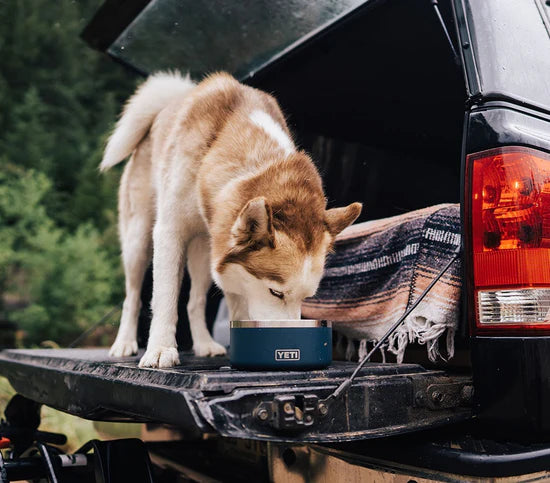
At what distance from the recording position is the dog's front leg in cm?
249

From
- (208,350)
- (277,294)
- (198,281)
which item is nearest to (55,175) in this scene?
(198,281)

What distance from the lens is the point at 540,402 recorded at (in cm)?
153

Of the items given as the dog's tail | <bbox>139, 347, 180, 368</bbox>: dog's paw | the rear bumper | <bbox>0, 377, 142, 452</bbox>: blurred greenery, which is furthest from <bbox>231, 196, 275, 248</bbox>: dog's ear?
<bbox>0, 377, 142, 452</bbox>: blurred greenery

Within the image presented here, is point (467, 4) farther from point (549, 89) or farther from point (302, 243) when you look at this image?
point (302, 243)

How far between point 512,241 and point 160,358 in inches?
48.6

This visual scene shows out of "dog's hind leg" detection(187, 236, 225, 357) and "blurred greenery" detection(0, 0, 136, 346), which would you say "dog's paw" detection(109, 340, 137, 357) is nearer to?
"dog's hind leg" detection(187, 236, 225, 357)

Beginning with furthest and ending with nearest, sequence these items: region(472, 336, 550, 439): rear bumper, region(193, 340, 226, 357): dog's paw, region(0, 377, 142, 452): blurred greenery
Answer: region(0, 377, 142, 452): blurred greenery, region(193, 340, 226, 357): dog's paw, region(472, 336, 550, 439): rear bumper

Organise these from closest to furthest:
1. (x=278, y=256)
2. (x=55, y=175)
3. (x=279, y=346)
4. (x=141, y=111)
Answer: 1. (x=279, y=346)
2. (x=278, y=256)
3. (x=141, y=111)
4. (x=55, y=175)

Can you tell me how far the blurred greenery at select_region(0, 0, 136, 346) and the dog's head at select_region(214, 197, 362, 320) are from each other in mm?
8421

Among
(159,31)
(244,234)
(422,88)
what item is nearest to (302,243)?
(244,234)

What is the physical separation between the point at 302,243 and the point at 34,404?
5.87 feet

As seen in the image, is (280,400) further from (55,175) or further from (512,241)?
(55,175)

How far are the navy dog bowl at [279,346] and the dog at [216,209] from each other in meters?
0.43

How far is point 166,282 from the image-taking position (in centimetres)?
266
